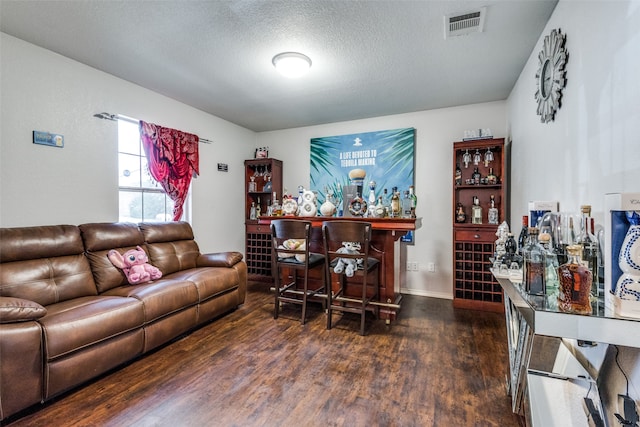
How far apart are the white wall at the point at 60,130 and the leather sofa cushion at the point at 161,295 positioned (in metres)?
0.97

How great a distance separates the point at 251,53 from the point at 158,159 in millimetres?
1760

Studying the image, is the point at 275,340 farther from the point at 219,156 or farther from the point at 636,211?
the point at 219,156

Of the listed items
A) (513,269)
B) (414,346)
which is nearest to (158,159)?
(414,346)

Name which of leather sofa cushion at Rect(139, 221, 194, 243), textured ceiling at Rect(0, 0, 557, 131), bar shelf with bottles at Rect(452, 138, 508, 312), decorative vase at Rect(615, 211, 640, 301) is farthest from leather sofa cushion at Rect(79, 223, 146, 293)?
bar shelf with bottles at Rect(452, 138, 508, 312)

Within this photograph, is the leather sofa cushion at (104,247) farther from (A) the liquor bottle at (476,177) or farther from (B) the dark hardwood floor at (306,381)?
(A) the liquor bottle at (476,177)

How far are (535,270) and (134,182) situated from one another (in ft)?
12.5

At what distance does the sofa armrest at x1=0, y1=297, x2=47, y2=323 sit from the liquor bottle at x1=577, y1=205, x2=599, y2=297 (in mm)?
2769

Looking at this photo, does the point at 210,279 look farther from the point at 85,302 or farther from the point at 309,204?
the point at 309,204

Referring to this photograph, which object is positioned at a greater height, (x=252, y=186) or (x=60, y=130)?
(x=60, y=130)

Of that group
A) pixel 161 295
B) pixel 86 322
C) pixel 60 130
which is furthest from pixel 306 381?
pixel 60 130

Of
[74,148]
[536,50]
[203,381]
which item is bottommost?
[203,381]

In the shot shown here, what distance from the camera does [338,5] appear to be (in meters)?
1.95

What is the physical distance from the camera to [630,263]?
91 cm

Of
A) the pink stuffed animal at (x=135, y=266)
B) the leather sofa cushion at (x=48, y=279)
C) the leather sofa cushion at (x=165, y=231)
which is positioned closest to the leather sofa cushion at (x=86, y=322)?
the leather sofa cushion at (x=48, y=279)
